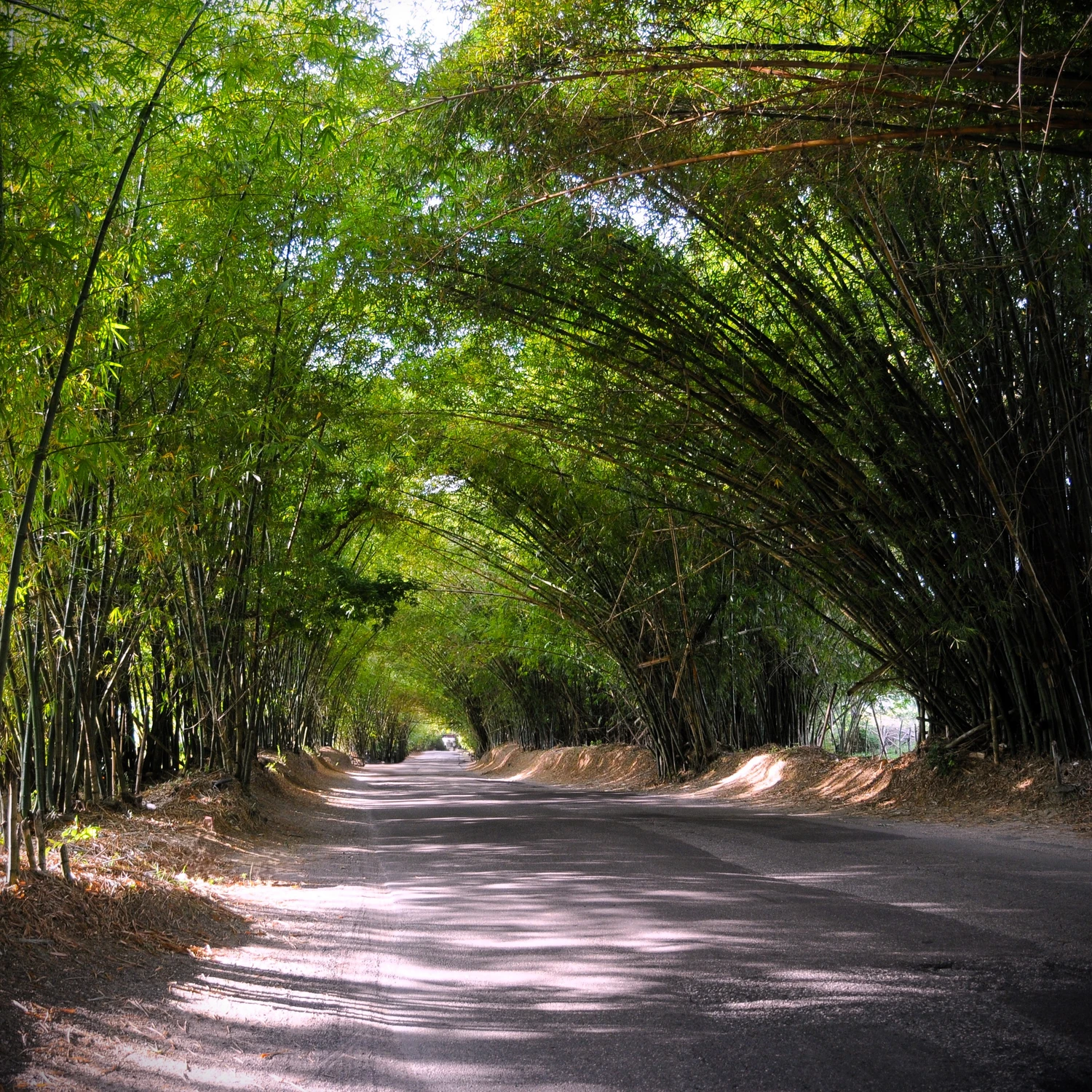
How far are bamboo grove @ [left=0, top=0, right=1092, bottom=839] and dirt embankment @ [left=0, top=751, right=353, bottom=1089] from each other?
0.54m

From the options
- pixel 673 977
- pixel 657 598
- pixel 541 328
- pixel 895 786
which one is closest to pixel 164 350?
pixel 541 328

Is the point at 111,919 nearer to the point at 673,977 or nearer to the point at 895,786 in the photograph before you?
the point at 673,977

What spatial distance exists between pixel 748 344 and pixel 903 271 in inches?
51.2

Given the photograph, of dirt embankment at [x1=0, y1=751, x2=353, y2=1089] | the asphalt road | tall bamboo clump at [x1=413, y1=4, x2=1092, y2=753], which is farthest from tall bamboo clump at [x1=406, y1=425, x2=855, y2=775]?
dirt embankment at [x1=0, y1=751, x2=353, y2=1089]

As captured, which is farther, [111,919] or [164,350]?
[164,350]

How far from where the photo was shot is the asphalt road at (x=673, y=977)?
80.0 inches

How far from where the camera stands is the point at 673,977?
8.82 ft

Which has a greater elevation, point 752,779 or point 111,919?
point 111,919

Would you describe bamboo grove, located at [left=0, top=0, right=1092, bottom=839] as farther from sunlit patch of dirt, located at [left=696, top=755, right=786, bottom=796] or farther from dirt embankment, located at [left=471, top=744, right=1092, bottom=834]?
sunlit patch of dirt, located at [left=696, top=755, right=786, bottom=796]

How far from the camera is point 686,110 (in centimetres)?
365

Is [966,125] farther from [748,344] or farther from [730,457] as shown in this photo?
[730,457]

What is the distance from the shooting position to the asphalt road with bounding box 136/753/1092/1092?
2.03 m

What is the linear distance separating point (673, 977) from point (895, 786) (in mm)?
5340

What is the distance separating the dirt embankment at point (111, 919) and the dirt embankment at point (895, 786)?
4.45 m
